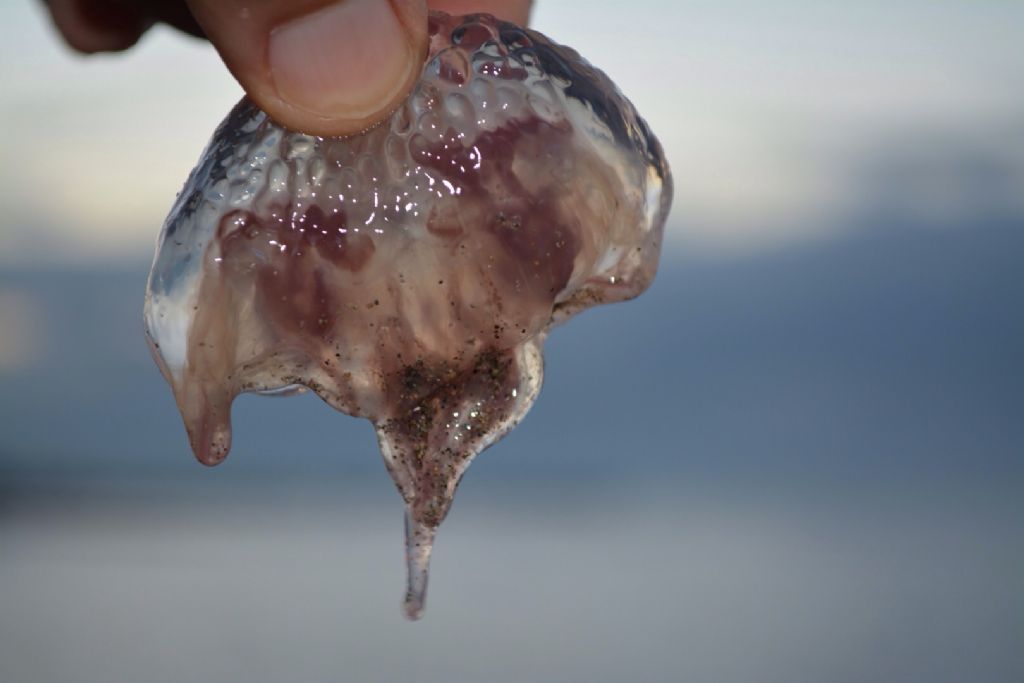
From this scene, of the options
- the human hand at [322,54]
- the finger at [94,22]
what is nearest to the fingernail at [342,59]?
the human hand at [322,54]

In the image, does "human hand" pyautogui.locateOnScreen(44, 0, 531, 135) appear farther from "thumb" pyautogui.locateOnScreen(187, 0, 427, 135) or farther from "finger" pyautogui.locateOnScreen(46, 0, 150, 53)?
"finger" pyautogui.locateOnScreen(46, 0, 150, 53)

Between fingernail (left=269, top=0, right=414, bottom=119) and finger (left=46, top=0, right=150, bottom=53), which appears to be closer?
fingernail (left=269, top=0, right=414, bottom=119)

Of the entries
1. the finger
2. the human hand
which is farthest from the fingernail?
the finger

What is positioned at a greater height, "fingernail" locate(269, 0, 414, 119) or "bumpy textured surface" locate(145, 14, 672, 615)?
"fingernail" locate(269, 0, 414, 119)

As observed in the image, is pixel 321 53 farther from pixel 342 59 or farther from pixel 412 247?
pixel 412 247

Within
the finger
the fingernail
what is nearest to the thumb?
the fingernail

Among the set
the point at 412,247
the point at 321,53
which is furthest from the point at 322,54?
the point at 412,247

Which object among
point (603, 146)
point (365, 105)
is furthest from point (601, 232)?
point (365, 105)
